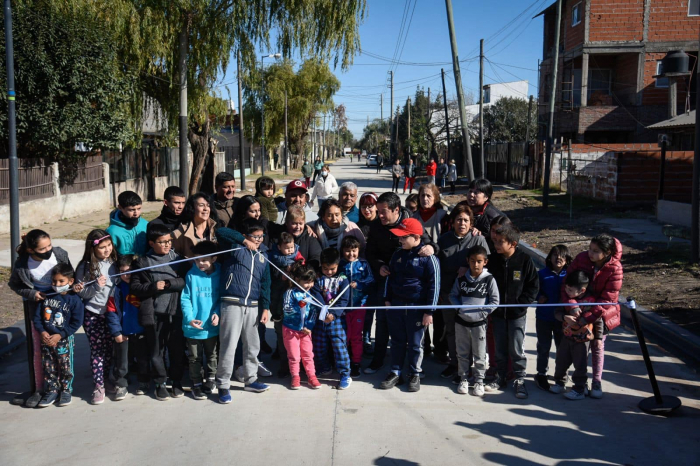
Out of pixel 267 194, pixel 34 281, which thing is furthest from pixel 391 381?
pixel 34 281

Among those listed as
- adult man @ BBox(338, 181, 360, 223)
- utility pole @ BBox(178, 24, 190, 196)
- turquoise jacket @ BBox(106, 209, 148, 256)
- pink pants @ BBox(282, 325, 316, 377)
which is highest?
utility pole @ BBox(178, 24, 190, 196)

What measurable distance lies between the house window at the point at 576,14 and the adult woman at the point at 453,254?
2718 cm

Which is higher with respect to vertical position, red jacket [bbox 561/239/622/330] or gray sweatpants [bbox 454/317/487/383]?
red jacket [bbox 561/239/622/330]

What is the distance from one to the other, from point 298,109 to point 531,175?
28.0 metres

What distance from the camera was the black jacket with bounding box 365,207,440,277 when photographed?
599 centimetres

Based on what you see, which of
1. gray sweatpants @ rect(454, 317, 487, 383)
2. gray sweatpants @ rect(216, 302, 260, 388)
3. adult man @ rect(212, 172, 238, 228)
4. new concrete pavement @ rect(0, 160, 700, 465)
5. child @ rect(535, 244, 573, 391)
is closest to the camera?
new concrete pavement @ rect(0, 160, 700, 465)

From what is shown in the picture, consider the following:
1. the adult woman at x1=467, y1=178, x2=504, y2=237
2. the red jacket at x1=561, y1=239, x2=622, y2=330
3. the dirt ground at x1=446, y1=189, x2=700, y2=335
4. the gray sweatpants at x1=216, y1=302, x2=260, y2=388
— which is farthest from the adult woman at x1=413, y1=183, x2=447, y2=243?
the dirt ground at x1=446, y1=189, x2=700, y2=335

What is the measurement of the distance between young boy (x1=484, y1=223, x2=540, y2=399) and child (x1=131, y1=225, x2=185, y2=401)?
280 centimetres

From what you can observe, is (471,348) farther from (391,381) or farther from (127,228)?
(127,228)

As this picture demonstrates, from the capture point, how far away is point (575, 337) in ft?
17.6

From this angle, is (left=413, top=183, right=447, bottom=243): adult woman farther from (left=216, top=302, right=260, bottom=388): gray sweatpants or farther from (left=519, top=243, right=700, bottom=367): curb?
(left=519, top=243, right=700, bottom=367): curb

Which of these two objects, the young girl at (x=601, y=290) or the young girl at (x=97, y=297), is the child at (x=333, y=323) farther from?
the young girl at (x=601, y=290)

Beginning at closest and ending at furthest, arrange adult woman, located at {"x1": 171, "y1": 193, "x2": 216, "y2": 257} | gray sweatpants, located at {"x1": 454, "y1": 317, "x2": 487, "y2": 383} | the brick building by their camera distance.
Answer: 1. gray sweatpants, located at {"x1": 454, "y1": 317, "x2": 487, "y2": 383}
2. adult woman, located at {"x1": 171, "y1": 193, "x2": 216, "y2": 257}
3. the brick building

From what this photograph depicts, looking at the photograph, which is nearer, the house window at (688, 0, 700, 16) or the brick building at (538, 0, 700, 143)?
the house window at (688, 0, 700, 16)
